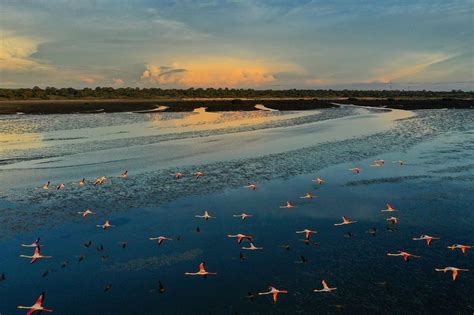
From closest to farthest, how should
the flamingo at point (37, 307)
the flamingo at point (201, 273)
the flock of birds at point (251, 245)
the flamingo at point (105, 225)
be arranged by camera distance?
the flamingo at point (37, 307) < the flock of birds at point (251, 245) < the flamingo at point (201, 273) < the flamingo at point (105, 225)

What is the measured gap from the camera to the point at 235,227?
24875 millimetres

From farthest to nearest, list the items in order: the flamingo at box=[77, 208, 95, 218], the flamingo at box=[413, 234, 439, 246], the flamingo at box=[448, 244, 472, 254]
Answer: the flamingo at box=[77, 208, 95, 218] → the flamingo at box=[413, 234, 439, 246] → the flamingo at box=[448, 244, 472, 254]

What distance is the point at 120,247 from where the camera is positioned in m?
22.5

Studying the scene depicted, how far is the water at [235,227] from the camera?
17.4 metres

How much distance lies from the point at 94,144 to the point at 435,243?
44.2 metres

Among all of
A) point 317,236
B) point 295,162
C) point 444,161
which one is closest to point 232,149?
point 295,162

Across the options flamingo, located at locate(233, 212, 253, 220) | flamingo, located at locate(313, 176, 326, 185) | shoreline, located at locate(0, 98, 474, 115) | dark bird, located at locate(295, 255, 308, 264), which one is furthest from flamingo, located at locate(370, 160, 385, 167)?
shoreline, located at locate(0, 98, 474, 115)

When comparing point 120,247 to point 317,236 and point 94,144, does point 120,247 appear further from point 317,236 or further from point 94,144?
point 94,144

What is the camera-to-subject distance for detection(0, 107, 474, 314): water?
57.1 ft

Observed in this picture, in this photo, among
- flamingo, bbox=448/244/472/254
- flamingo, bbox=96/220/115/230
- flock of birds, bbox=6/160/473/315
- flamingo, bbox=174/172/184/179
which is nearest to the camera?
flock of birds, bbox=6/160/473/315

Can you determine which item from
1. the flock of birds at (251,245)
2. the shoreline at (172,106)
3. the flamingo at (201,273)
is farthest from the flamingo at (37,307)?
the shoreline at (172,106)

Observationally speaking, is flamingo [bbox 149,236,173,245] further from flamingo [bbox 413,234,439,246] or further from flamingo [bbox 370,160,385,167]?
flamingo [bbox 370,160,385,167]

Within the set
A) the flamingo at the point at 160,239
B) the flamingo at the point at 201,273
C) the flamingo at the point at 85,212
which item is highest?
the flamingo at the point at 85,212

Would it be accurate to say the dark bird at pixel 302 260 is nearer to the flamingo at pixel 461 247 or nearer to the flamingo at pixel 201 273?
the flamingo at pixel 201 273
